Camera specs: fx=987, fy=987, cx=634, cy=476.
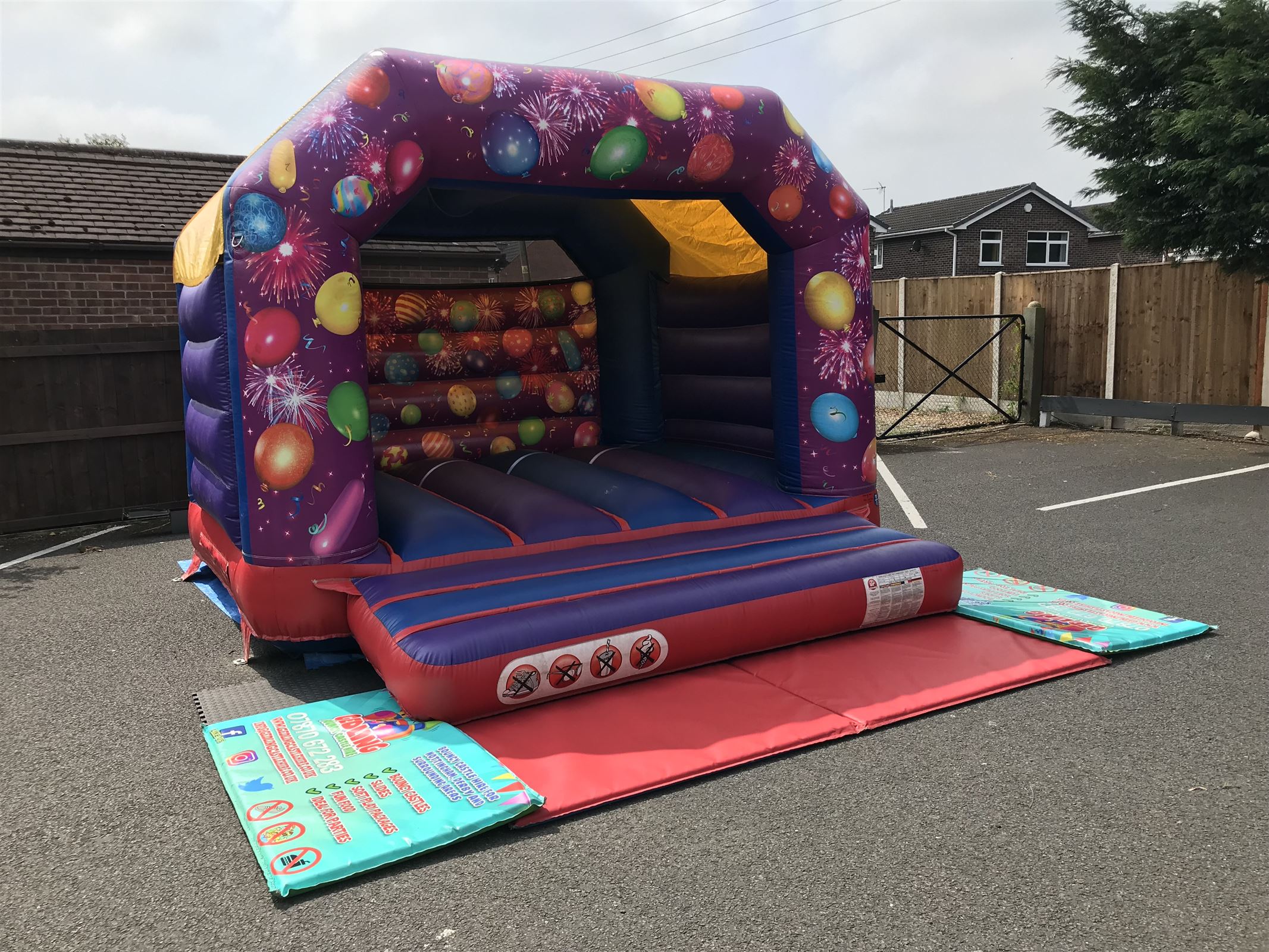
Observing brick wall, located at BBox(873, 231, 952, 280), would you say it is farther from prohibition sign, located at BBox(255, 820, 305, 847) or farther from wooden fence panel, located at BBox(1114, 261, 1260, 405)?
prohibition sign, located at BBox(255, 820, 305, 847)

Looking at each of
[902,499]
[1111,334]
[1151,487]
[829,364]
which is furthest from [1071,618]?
[1111,334]

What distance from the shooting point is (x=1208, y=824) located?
260 centimetres

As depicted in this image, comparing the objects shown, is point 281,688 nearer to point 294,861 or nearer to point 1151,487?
point 294,861

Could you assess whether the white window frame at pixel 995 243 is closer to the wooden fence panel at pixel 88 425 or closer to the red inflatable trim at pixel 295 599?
the wooden fence panel at pixel 88 425

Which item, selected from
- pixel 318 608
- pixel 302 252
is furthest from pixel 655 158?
pixel 318 608

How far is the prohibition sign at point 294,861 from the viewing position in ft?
8.04

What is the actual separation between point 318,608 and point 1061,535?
4.53 m

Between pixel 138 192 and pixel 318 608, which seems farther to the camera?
pixel 138 192

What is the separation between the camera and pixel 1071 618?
4285 millimetres

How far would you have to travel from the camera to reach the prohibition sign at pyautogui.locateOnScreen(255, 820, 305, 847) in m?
2.60

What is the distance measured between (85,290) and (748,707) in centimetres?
836

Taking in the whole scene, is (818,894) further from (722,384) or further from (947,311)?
(947,311)

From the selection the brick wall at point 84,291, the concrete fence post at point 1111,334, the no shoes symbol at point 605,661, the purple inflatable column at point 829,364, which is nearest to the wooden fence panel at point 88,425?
the brick wall at point 84,291

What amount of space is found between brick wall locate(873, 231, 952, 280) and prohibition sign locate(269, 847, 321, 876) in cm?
2697
